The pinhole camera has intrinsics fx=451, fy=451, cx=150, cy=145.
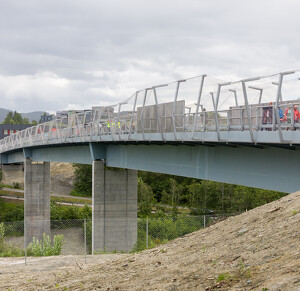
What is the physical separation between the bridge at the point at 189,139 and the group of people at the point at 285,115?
0.03 m

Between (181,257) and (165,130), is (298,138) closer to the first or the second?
(181,257)

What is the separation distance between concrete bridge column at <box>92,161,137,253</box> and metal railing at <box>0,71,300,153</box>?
3.48m

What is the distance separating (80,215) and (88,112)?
2363 centimetres

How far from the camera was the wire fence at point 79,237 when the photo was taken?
23828mm

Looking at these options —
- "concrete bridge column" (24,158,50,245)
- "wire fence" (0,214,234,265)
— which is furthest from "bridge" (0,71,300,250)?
"concrete bridge column" (24,158,50,245)

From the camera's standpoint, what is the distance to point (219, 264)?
9.09 metres

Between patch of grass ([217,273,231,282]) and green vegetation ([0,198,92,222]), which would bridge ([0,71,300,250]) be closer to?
patch of grass ([217,273,231,282])

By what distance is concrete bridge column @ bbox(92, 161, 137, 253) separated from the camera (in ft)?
102

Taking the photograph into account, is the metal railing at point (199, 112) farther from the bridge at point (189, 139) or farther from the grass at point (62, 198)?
the grass at point (62, 198)

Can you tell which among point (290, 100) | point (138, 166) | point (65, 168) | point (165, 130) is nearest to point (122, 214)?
point (138, 166)

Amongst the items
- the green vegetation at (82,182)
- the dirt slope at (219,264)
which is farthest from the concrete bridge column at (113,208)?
the green vegetation at (82,182)

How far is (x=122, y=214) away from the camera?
32.7 metres

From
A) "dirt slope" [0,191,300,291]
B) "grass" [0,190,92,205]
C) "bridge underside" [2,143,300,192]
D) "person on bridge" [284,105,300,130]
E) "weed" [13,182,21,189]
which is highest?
"person on bridge" [284,105,300,130]

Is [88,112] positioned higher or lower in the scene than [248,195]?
higher
